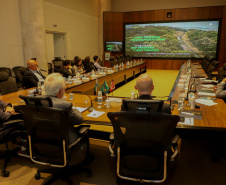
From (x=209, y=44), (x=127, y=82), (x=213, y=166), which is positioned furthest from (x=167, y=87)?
(x=209, y=44)

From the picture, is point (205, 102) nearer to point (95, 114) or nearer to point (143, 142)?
point (95, 114)

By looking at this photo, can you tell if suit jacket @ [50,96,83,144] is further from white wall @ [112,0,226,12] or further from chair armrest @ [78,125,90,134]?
white wall @ [112,0,226,12]

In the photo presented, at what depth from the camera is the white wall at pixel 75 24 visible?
867cm

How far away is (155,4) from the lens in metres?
12.6

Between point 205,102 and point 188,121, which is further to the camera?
point 205,102

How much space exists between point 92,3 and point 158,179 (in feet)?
38.5

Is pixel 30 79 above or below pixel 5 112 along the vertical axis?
above

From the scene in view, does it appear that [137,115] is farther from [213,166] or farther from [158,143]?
[213,166]

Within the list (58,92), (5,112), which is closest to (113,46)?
(5,112)

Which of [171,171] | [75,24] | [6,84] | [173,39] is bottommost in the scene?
[171,171]

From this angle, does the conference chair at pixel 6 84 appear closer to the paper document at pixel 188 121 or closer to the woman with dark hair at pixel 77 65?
the woman with dark hair at pixel 77 65

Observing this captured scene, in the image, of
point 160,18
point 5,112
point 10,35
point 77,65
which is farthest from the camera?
point 160,18

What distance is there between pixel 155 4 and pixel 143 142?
12646mm

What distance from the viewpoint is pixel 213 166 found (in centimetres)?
247
